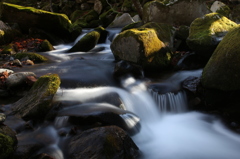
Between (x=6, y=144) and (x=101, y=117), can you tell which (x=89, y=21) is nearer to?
(x=101, y=117)

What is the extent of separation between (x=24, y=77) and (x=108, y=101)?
233 centimetres

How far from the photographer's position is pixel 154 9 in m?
11.6

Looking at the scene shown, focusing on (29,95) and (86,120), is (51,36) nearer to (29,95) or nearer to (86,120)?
(29,95)

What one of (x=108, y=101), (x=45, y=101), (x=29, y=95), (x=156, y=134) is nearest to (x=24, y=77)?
(x=29, y=95)

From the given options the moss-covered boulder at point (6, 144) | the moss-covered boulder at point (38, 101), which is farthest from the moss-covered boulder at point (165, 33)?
the moss-covered boulder at point (6, 144)

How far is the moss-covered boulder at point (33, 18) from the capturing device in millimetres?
11258

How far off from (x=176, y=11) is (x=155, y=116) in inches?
317

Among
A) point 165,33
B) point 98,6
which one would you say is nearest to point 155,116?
point 165,33

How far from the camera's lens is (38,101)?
431 centimetres

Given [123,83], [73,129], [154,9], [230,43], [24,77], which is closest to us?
[73,129]

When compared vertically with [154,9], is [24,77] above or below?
below

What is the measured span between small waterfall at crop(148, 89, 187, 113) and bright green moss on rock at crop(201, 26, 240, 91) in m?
0.73

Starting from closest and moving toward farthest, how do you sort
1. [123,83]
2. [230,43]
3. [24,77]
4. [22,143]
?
[22,143] < [230,43] < [24,77] < [123,83]

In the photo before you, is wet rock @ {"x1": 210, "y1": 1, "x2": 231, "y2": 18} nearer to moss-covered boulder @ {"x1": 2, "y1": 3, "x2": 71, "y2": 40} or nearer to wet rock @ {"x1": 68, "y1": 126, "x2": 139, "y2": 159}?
moss-covered boulder @ {"x1": 2, "y1": 3, "x2": 71, "y2": 40}
